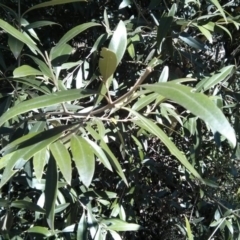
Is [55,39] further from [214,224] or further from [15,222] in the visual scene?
[214,224]

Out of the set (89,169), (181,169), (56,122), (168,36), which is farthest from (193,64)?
(89,169)

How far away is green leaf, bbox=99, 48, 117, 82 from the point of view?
0.88 m

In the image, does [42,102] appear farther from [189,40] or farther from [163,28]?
[189,40]

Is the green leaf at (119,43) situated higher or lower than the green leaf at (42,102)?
higher

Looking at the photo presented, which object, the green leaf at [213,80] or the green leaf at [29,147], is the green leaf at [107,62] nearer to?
the green leaf at [29,147]

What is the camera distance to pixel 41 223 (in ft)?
5.92

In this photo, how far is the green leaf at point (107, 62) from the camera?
88 cm

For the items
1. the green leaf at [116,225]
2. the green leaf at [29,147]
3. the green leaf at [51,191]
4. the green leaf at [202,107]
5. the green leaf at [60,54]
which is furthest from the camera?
the green leaf at [116,225]

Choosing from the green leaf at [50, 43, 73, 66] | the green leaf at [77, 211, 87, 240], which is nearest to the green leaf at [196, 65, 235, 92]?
the green leaf at [50, 43, 73, 66]

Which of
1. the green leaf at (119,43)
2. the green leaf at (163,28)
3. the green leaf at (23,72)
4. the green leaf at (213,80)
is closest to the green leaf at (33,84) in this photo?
the green leaf at (23,72)

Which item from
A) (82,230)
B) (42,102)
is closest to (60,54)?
(42,102)

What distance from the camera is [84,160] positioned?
2.89 feet

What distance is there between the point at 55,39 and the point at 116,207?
2.81ft

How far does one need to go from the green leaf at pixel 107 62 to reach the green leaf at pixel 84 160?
14cm
